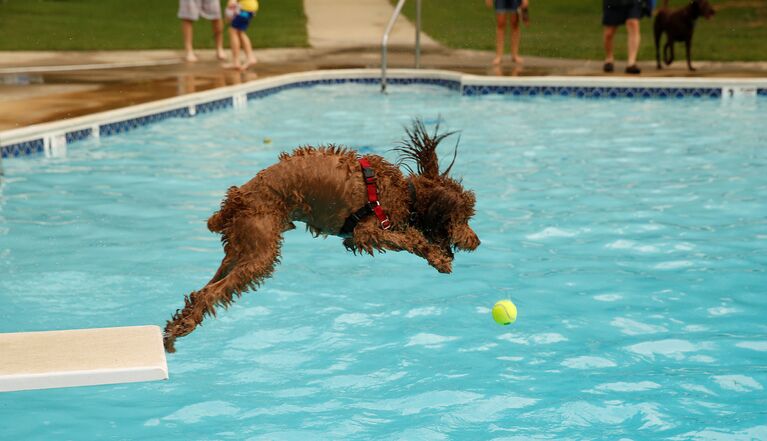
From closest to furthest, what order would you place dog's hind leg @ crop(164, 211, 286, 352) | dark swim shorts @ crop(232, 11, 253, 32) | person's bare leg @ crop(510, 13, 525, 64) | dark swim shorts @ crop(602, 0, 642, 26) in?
dog's hind leg @ crop(164, 211, 286, 352), dark swim shorts @ crop(602, 0, 642, 26), dark swim shorts @ crop(232, 11, 253, 32), person's bare leg @ crop(510, 13, 525, 64)

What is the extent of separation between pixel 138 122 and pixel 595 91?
6.93 meters

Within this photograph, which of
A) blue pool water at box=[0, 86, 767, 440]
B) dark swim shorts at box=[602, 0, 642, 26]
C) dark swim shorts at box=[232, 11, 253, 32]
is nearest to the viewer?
blue pool water at box=[0, 86, 767, 440]

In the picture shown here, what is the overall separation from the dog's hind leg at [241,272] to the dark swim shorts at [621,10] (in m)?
12.3

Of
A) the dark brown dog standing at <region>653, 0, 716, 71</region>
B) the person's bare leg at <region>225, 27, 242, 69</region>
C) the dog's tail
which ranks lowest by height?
the dog's tail

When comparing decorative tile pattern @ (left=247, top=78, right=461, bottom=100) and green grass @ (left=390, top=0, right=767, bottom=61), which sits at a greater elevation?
green grass @ (left=390, top=0, right=767, bottom=61)

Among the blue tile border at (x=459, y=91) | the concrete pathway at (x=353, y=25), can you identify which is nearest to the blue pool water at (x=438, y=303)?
the blue tile border at (x=459, y=91)

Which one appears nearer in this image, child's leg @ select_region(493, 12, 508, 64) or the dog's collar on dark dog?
the dog's collar on dark dog

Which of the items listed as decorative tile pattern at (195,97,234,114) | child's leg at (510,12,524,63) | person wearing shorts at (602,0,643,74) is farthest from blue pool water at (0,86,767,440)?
child's leg at (510,12,524,63)

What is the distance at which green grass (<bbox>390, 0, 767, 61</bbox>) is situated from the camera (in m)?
19.2

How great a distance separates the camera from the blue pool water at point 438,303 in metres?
4.78

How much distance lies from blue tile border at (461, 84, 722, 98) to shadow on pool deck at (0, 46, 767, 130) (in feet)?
2.54

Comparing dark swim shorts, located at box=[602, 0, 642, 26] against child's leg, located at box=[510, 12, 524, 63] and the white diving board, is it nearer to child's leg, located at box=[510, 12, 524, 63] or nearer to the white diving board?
child's leg, located at box=[510, 12, 524, 63]

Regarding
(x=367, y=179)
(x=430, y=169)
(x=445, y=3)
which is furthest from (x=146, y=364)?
(x=445, y=3)

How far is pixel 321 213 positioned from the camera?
4.36 metres
